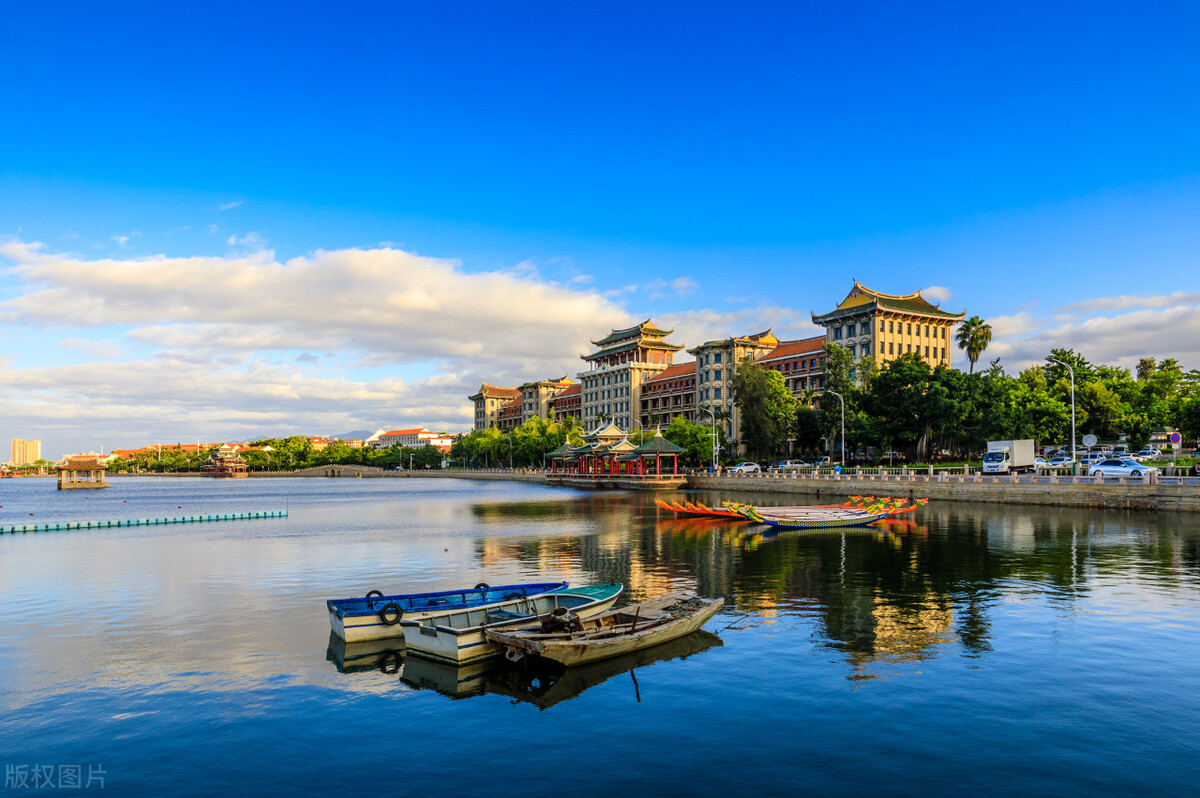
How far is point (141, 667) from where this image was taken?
677 inches

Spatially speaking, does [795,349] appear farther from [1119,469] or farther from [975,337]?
[1119,469]

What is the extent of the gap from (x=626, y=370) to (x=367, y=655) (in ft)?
472

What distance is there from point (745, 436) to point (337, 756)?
323 feet

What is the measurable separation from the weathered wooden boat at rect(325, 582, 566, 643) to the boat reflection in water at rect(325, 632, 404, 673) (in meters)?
0.14

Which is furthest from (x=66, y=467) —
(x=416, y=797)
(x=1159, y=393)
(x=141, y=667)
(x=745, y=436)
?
(x=1159, y=393)

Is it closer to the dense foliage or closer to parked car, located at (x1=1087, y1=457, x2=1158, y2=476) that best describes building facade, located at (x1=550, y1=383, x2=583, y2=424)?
the dense foliage

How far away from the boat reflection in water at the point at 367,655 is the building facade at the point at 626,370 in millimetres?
133019

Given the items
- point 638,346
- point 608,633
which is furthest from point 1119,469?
point 638,346

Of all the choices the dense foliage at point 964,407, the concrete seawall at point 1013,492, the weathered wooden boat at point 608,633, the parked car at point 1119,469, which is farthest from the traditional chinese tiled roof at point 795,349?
the weathered wooden boat at point 608,633

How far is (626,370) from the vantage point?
527 ft

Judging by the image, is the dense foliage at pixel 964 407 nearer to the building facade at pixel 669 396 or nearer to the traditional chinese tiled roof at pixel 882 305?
the traditional chinese tiled roof at pixel 882 305

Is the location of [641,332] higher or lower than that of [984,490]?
higher

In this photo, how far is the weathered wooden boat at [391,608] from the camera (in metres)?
18.2

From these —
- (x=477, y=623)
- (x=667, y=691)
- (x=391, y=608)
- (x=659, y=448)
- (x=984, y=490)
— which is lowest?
(x=667, y=691)
